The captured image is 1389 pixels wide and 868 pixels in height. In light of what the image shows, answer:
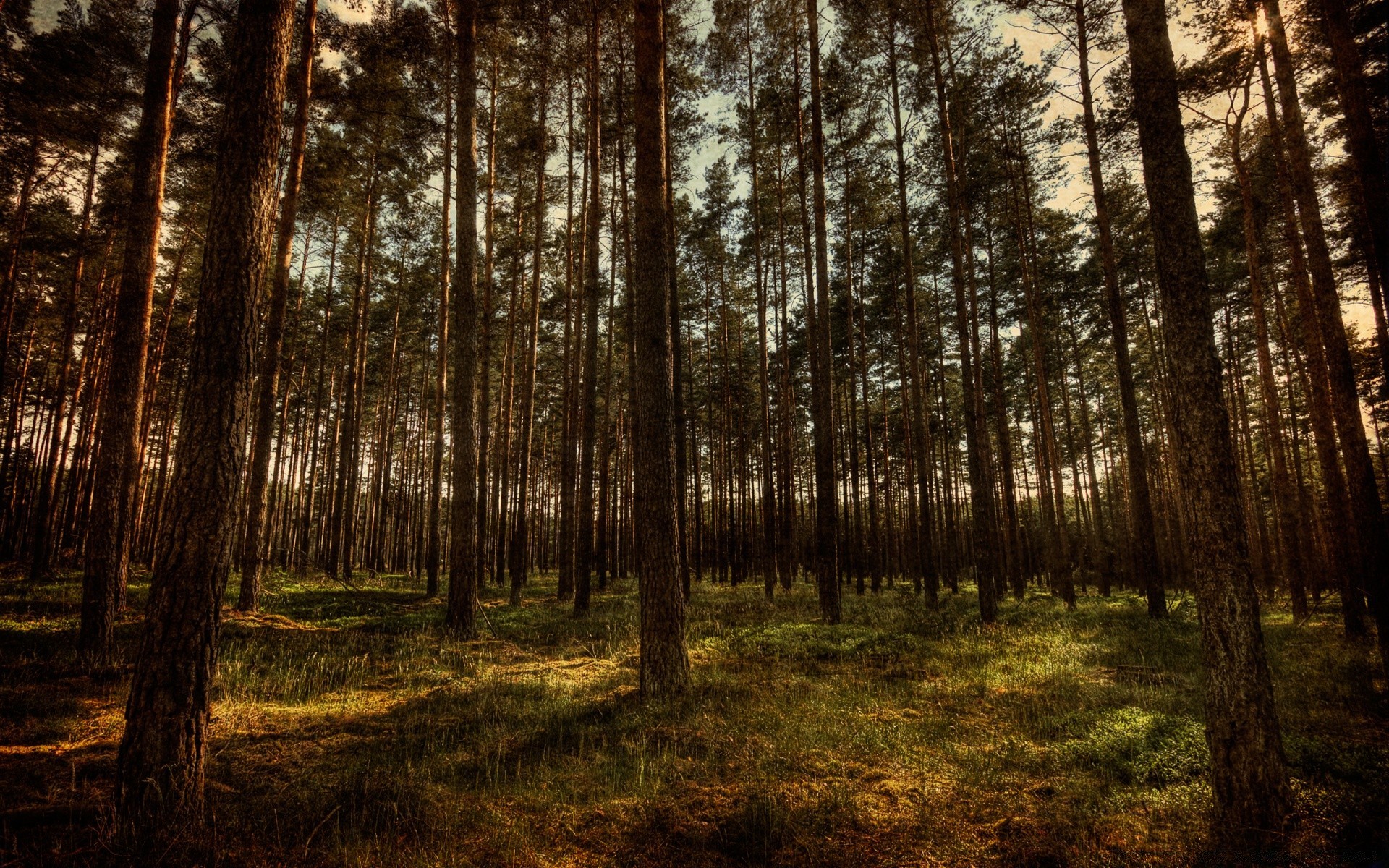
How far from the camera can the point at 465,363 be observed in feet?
32.3

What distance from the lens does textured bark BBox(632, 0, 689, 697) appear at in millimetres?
6195

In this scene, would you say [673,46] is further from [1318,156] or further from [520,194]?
[1318,156]

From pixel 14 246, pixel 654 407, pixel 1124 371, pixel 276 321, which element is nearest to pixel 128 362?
pixel 276 321

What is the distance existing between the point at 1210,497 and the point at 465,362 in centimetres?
1020

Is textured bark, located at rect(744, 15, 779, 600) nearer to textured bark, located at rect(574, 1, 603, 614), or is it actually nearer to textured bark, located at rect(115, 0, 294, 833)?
textured bark, located at rect(574, 1, 603, 614)

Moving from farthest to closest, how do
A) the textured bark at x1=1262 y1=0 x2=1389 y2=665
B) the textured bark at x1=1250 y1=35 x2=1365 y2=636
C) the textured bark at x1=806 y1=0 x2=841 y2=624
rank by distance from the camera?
1. the textured bark at x1=806 y1=0 x2=841 y2=624
2. the textured bark at x1=1250 y1=35 x2=1365 y2=636
3. the textured bark at x1=1262 y1=0 x2=1389 y2=665

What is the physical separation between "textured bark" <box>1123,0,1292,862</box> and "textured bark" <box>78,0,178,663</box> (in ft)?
37.3

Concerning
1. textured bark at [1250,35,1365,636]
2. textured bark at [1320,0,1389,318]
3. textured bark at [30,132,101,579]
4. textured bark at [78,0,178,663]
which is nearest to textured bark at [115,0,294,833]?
textured bark at [78,0,178,663]

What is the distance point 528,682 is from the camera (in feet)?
22.5

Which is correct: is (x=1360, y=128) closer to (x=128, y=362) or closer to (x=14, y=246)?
(x=128, y=362)

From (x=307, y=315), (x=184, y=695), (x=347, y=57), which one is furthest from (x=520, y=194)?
(x=184, y=695)

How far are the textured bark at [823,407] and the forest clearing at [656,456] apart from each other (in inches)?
5.9

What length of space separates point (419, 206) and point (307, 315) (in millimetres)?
11302

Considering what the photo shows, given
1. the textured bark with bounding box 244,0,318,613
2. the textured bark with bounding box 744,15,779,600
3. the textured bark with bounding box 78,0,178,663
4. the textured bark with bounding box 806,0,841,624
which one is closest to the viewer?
the textured bark with bounding box 78,0,178,663
